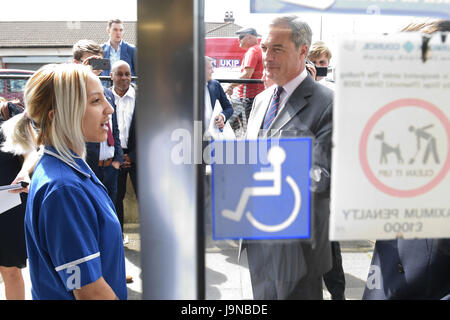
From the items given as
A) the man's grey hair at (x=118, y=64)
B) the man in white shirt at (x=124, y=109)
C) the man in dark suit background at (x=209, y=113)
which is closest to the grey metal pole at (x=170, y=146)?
the man in dark suit background at (x=209, y=113)

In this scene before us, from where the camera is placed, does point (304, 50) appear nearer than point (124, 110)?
Yes

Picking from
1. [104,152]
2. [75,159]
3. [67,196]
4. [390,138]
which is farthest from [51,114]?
[104,152]

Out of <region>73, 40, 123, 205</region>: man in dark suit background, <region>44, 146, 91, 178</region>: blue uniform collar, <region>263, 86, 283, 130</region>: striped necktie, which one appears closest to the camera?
<region>263, 86, 283, 130</region>: striped necktie

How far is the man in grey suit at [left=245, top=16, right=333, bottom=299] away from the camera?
0.88m

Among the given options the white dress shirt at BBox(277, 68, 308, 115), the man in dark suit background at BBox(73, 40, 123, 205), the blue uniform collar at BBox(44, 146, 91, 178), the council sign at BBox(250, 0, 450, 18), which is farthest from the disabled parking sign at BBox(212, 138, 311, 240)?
the man in dark suit background at BBox(73, 40, 123, 205)

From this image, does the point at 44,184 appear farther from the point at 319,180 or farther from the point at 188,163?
the point at 319,180

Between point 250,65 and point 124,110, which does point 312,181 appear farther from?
point 124,110

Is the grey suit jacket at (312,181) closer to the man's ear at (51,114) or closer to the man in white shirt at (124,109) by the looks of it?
the man's ear at (51,114)

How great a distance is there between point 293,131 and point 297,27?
22 cm

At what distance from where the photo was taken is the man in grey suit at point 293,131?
883mm

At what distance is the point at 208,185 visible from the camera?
0.86 meters

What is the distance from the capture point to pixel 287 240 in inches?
36.0

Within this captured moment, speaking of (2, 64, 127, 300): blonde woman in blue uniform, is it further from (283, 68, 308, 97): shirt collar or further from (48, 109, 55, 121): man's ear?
(283, 68, 308, 97): shirt collar

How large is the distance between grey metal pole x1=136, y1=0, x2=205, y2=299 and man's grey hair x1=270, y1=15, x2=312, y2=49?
0.60ft
